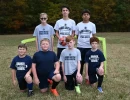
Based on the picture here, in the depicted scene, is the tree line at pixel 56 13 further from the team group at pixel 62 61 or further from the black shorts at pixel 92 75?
the black shorts at pixel 92 75

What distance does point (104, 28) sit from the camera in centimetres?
4050

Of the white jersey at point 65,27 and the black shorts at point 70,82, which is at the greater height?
the white jersey at point 65,27

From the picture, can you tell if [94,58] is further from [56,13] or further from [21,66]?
Answer: [56,13]

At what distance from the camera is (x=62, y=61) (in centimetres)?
603

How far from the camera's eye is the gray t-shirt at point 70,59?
19.7 feet

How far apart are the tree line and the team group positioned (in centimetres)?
3166

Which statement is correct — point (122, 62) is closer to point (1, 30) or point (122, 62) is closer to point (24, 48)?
point (24, 48)

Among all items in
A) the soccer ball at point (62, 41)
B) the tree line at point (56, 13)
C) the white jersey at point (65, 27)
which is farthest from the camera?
the tree line at point (56, 13)

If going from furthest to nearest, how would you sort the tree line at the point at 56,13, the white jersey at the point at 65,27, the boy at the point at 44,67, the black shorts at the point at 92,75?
the tree line at the point at 56,13 → the white jersey at the point at 65,27 → the black shorts at the point at 92,75 → the boy at the point at 44,67

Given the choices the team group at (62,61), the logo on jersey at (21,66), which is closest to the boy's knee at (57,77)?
the team group at (62,61)

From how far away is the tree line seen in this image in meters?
38.0

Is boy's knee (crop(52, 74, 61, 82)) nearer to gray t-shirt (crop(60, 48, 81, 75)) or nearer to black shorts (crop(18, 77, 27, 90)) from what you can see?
gray t-shirt (crop(60, 48, 81, 75))

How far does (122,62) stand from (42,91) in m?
4.82

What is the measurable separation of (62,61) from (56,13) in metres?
34.3
